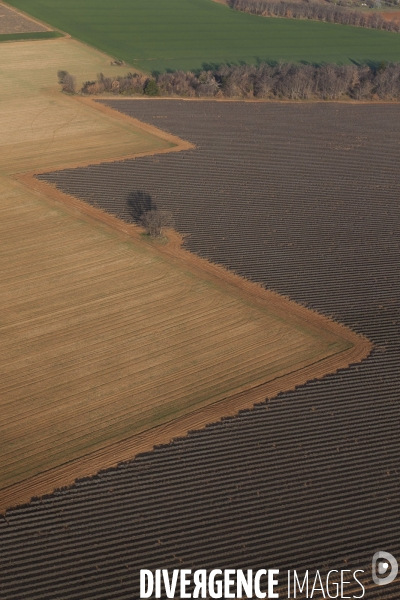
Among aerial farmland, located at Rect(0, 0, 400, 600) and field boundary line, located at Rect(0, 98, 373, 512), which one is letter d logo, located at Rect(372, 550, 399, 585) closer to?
aerial farmland, located at Rect(0, 0, 400, 600)

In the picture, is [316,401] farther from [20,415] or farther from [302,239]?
[302,239]

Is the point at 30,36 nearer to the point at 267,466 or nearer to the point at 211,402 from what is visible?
the point at 211,402

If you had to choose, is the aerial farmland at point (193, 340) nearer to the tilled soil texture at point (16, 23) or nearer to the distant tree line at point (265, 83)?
the distant tree line at point (265, 83)

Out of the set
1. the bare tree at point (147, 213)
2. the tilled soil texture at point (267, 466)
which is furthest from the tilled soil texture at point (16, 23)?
the bare tree at point (147, 213)

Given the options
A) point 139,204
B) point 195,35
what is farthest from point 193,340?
point 195,35

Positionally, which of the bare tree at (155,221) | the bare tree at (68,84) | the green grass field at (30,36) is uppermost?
the green grass field at (30,36)

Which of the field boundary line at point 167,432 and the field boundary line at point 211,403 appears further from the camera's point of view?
the field boundary line at point 211,403

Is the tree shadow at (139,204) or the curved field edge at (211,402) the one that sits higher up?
the tree shadow at (139,204)

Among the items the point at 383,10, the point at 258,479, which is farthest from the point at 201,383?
the point at 383,10
